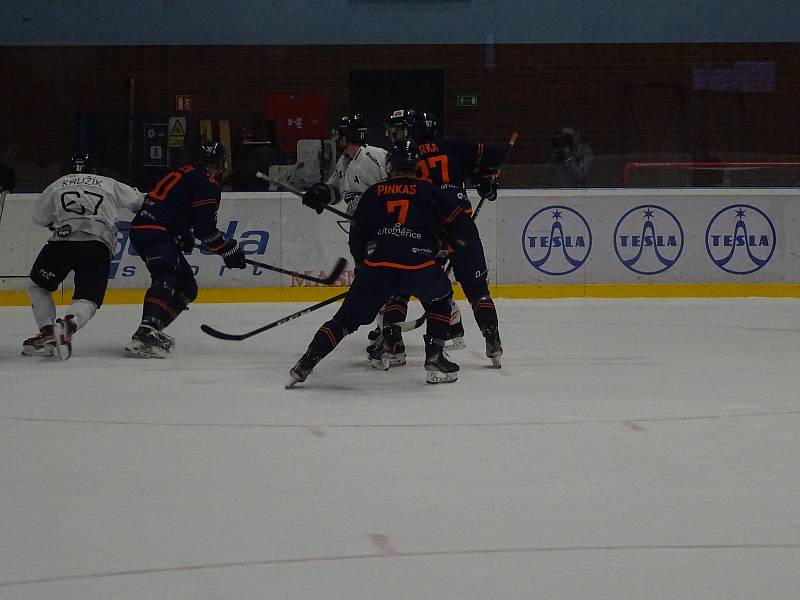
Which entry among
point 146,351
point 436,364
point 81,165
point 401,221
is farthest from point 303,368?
point 81,165

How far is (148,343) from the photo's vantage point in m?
6.62

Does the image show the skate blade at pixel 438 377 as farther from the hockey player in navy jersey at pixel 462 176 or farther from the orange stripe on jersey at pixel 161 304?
the orange stripe on jersey at pixel 161 304

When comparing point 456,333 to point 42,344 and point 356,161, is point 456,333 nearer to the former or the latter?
point 356,161

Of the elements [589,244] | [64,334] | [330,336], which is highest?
[589,244]

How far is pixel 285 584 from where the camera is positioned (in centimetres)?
283

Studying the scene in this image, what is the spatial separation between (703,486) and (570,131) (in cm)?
698

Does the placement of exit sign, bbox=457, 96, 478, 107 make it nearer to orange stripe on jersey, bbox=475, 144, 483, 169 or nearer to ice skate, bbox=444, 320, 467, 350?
ice skate, bbox=444, 320, 467, 350

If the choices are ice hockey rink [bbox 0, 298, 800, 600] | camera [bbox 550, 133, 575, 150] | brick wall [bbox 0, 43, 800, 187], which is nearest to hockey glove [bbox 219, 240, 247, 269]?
ice hockey rink [bbox 0, 298, 800, 600]

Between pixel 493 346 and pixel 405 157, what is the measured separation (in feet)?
3.50

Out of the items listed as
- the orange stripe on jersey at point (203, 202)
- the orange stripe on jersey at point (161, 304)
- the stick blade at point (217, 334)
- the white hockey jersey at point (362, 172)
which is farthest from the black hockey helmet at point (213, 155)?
the stick blade at point (217, 334)

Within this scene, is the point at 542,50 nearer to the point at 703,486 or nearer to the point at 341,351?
the point at 341,351

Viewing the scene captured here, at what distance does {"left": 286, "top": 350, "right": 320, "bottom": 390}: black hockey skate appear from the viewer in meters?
5.53

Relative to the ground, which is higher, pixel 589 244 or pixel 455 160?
pixel 455 160

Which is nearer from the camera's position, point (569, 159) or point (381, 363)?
point (381, 363)
